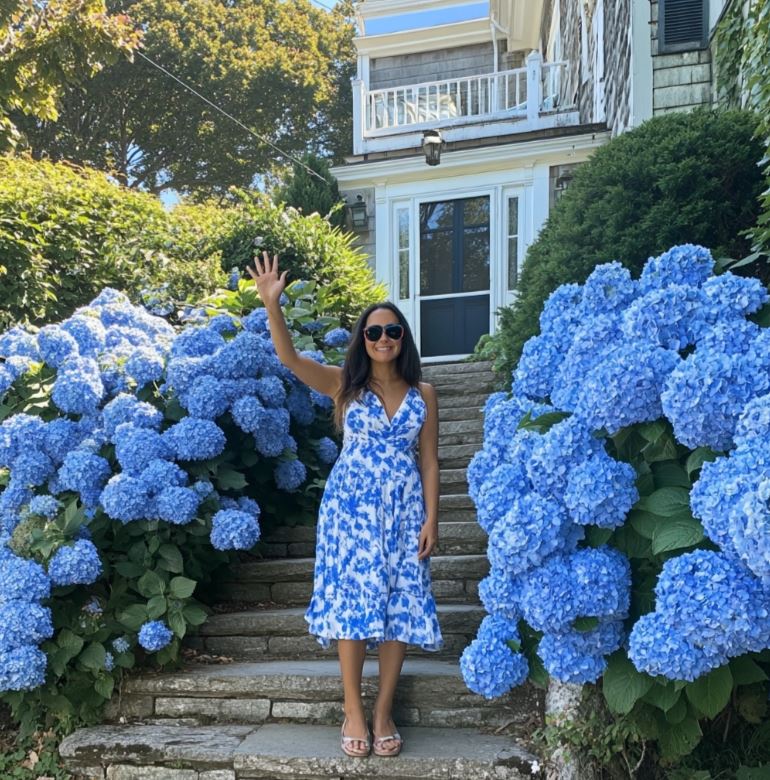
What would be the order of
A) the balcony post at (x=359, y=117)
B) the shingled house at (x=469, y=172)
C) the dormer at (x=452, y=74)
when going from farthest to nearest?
the balcony post at (x=359, y=117)
the dormer at (x=452, y=74)
the shingled house at (x=469, y=172)

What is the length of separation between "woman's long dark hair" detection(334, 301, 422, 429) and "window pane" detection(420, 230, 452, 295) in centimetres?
735

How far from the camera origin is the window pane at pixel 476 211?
990 centimetres

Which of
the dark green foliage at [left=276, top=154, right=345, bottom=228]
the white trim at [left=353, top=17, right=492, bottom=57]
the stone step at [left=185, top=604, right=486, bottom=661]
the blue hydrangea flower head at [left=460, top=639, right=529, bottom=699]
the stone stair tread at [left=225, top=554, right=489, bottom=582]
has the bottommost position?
the stone step at [left=185, top=604, right=486, bottom=661]

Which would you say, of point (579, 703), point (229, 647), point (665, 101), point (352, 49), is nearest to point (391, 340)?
point (579, 703)

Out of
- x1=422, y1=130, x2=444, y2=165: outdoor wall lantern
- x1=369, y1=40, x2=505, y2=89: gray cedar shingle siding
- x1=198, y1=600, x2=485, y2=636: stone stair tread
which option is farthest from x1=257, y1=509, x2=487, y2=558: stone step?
x1=369, y1=40, x2=505, y2=89: gray cedar shingle siding

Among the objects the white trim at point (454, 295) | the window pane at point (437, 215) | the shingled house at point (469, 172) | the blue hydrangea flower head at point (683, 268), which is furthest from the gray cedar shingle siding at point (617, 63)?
the blue hydrangea flower head at point (683, 268)

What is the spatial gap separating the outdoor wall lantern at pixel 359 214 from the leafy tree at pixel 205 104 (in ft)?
32.5

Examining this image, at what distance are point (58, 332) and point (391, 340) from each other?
5.96 feet

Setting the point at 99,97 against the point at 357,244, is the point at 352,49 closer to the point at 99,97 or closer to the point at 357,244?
the point at 99,97

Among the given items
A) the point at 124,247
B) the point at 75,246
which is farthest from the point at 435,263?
the point at 75,246

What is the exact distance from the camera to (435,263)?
33.4ft

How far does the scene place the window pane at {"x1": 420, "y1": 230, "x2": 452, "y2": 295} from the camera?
33.2ft

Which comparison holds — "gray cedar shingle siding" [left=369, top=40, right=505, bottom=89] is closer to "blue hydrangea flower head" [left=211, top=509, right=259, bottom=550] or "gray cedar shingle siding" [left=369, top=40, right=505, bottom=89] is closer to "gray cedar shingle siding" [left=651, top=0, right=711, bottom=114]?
"gray cedar shingle siding" [left=651, top=0, right=711, bottom=114]

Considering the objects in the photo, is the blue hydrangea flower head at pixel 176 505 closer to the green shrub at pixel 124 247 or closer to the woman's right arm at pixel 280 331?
the woman's right arm at pixel 280 331
